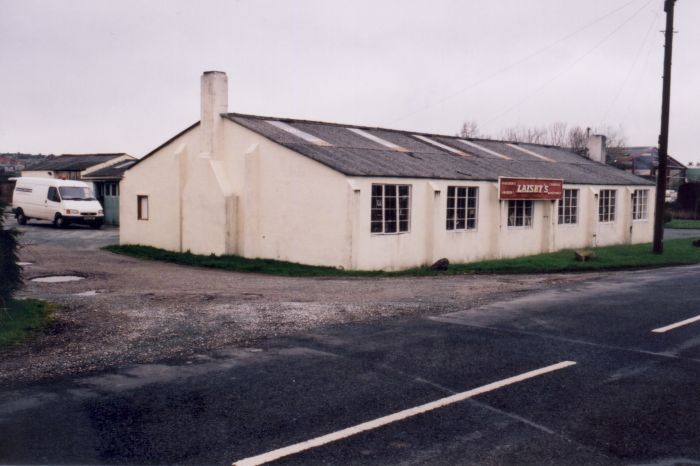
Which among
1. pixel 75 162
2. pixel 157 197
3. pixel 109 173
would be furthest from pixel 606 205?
pixel 75 162

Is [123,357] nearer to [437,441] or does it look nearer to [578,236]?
[437,441]

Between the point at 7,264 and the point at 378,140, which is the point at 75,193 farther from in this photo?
the point at 7,264

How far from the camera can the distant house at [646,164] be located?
2847 inches

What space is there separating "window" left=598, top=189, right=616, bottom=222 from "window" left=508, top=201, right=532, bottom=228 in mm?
5865

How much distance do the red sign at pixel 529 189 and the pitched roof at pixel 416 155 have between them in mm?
536

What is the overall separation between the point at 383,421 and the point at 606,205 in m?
27.7

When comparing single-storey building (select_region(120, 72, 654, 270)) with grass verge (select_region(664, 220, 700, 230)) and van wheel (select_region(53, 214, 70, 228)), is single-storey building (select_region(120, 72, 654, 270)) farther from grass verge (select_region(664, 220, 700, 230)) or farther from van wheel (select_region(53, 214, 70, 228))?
grass verge (select_region(664, 220, 700, 230))

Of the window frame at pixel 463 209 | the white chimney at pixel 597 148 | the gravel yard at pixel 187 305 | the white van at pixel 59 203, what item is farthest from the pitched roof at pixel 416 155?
the white van at pixel 59 203

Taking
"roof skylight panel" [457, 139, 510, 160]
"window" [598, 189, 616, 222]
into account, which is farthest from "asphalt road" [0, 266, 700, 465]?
"window" [598, 189, 616, 222]

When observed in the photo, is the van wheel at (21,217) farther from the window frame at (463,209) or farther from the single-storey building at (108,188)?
the window frame at (463,209)

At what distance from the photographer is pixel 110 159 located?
155 ft

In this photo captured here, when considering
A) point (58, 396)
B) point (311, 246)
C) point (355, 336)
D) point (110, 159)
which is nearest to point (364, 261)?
point (311, 246)

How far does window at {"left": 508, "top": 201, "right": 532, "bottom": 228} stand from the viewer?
84.5ft

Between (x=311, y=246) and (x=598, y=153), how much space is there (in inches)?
884
